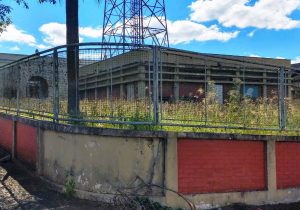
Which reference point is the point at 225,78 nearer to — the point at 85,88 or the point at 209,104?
the point at 209,104

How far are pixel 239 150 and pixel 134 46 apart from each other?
100 inches

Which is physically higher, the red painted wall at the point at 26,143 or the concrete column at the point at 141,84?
the concrete column at the point at 141,84

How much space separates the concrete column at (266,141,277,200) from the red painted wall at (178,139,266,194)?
9cm

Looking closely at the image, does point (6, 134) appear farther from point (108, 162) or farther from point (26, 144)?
point (108, 162)

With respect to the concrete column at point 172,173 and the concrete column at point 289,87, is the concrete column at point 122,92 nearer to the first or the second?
the concrete column at point 172,173

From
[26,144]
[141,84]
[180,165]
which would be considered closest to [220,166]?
[180,165]

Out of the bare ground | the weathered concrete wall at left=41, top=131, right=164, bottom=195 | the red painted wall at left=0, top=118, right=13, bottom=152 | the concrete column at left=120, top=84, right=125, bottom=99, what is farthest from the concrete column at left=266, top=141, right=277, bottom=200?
the red painted wall at left=0, top=118, right=13, bottom=152

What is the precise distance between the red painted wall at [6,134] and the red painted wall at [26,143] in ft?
2.54

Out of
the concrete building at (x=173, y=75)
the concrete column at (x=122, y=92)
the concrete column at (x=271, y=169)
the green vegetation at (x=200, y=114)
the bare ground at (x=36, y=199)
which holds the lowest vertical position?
the bare ground at (x=36, y=199)

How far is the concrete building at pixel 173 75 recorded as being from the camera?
283 inches

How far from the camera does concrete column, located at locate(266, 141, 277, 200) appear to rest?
7301mm

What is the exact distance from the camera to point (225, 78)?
8.00 metres

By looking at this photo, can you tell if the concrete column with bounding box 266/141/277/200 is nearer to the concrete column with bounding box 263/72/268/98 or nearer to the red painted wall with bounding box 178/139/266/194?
the red painted wall with bounding box 178/139/266/194

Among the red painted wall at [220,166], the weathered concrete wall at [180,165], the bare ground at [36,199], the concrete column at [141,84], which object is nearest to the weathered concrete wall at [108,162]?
the weathered concrete wall at [180,165]
